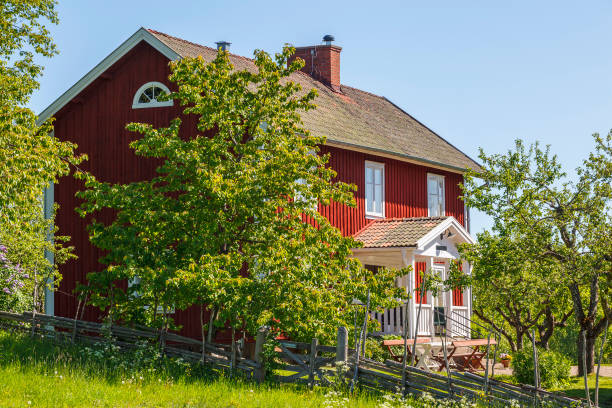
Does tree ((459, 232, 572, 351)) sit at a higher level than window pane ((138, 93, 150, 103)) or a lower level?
lower

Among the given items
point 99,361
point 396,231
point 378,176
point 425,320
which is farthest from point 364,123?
point 99,361

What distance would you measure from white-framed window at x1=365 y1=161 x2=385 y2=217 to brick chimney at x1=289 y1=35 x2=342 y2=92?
16.8 ft

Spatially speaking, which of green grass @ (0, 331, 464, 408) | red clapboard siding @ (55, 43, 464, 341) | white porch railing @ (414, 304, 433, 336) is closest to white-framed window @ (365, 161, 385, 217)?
red clapboard siding @ (55, 43, 464, 341)

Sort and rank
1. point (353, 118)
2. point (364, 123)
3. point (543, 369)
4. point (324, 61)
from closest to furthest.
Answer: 1. point (543, 369)
2. point (353, 118)
3. point (364, 123)
4. point (324, 61)

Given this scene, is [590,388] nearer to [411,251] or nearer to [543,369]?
[543,369]

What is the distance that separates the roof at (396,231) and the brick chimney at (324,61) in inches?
267

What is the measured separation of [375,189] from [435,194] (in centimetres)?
363

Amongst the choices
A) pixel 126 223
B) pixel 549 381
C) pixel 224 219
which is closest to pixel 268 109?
pixel 224 219

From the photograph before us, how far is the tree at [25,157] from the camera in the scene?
1639 cm

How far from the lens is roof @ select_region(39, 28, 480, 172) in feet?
71.2

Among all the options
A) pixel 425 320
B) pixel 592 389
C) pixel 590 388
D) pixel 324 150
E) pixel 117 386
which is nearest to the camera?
pixel 117 386

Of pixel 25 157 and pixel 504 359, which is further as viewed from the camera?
pixel 504 359

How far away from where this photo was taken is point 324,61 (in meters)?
28.6

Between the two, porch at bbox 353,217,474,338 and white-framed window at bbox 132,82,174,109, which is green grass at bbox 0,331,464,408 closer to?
white-framed window at bbox 132,82,174,109
